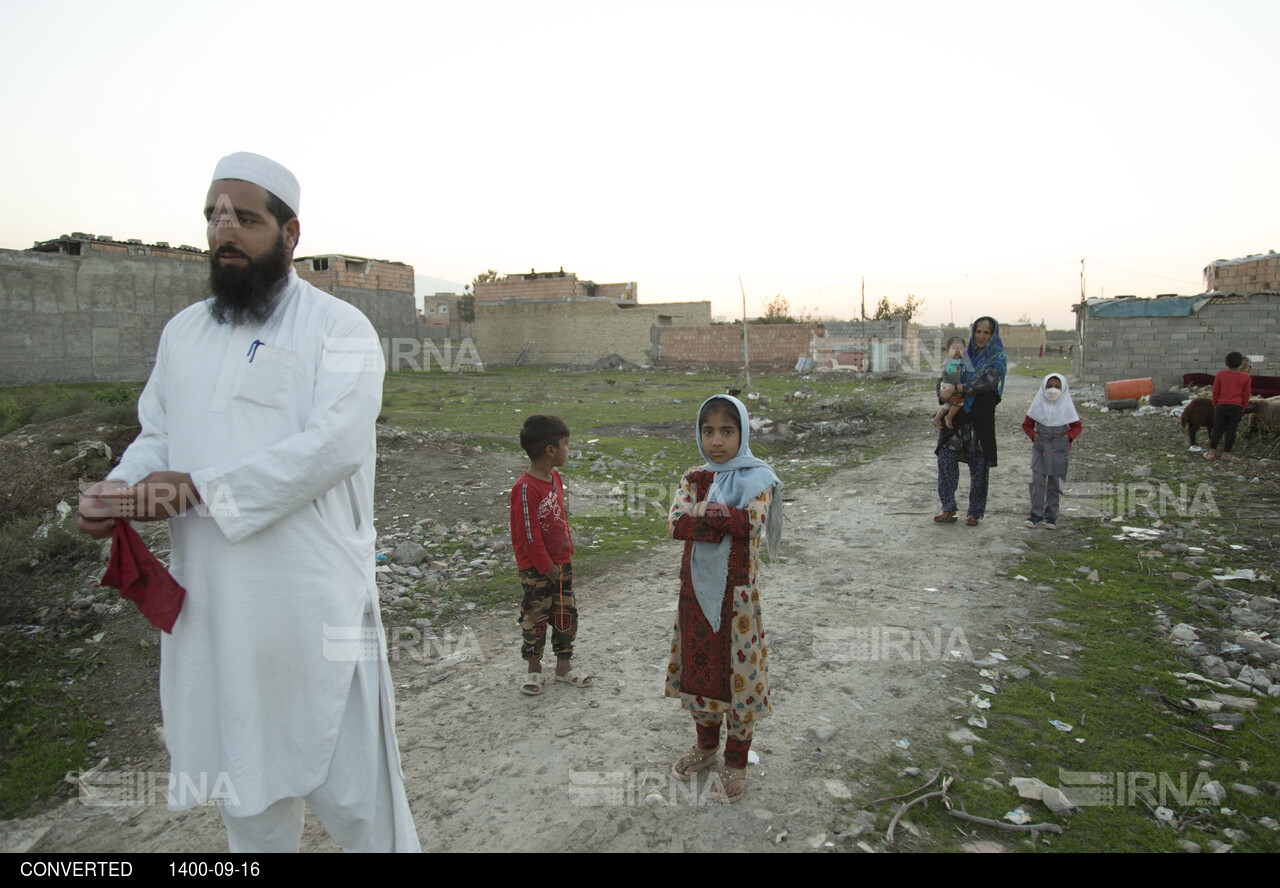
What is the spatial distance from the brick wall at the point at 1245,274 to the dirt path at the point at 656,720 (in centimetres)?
1369

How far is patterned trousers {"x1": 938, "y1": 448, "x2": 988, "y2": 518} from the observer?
566 centimetres

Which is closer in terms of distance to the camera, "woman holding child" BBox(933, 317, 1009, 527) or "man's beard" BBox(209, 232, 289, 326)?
"man's beard" BBox(209, 232, 289, 326)

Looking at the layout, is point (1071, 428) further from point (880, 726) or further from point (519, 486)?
point (519, 486)

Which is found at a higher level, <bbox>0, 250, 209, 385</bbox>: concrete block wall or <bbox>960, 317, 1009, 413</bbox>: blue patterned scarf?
<bbox>0, 250, 209, 385</bbox>: concrete block wall

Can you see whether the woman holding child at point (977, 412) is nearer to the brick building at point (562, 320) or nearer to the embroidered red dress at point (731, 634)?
the embroidered red dress at point (731, 634)

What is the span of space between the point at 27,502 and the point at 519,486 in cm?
506

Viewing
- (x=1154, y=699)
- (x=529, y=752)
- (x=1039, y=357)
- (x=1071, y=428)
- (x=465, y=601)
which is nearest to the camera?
(x=529, y=752)

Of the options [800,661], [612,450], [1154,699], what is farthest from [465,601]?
[612,450]

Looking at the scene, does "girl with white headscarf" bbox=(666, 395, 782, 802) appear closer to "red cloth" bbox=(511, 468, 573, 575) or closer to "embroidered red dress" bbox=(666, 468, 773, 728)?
"embroidered red dress" bbox=(666, 468, 773, 728)

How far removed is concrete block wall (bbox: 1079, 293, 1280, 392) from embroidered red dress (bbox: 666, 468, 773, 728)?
15.5 m

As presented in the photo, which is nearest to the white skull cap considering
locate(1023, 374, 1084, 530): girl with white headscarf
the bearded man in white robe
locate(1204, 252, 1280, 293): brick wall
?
the bearded man in white robe

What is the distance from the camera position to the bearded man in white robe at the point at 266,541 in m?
1.57

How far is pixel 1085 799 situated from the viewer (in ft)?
7.64

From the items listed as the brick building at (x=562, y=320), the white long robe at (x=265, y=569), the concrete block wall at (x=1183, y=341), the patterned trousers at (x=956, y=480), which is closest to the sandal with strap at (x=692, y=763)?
the white long robe at (x=265, y=569)
